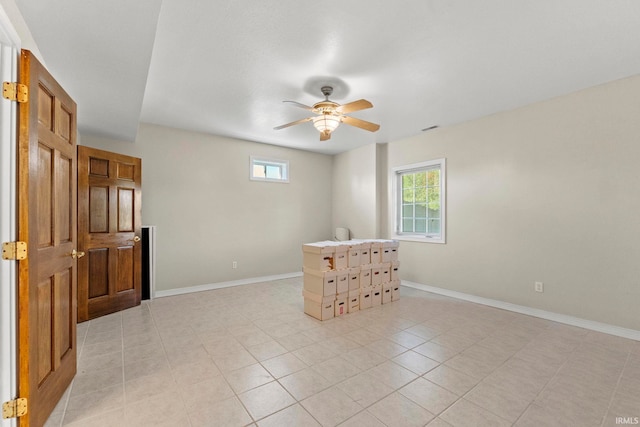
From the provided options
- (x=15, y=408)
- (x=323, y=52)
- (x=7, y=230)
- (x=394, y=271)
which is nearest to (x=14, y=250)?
(x=7, y=230)

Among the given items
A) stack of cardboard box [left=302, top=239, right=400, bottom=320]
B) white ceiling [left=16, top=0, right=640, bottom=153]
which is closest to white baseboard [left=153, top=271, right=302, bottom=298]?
stack of cardboard box [left=302, top=239, right=400, bottom=320]

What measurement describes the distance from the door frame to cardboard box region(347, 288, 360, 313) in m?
3.05

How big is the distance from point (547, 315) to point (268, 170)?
16.6 feet

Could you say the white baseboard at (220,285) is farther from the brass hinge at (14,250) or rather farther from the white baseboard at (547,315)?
the brass hinge at (14,250)

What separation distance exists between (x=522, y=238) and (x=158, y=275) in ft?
17.8

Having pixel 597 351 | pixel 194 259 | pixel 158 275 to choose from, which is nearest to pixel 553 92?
pixel 597 351

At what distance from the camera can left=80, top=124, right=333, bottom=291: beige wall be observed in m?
4.53

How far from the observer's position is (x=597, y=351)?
2.65 metres

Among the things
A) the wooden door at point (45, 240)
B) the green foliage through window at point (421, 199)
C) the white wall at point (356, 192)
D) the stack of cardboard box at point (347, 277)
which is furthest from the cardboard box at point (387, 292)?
the wooden door at point (45, 240)

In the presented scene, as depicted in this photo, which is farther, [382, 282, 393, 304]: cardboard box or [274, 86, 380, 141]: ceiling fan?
[382, 282, 393, 304]: cardboard box

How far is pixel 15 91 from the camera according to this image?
154 cm

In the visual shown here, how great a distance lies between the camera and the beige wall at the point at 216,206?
453cm

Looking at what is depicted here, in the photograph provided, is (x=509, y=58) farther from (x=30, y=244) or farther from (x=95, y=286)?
(x=95, y=286)

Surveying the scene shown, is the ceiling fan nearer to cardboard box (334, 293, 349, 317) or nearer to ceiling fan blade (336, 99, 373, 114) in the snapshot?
ceiling fan blade (336, 99, 373, 114)
